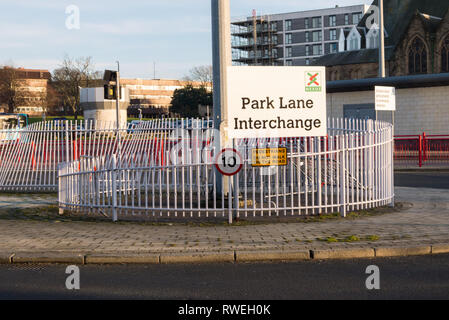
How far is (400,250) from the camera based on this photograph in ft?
25.0

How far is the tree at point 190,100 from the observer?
89.4m

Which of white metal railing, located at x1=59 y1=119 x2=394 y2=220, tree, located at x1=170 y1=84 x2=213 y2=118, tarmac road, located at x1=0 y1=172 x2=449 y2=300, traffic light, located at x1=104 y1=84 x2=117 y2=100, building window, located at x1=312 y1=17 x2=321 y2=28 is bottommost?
tarmac road, located at x1=0 y1=172 x2=449 y2=300

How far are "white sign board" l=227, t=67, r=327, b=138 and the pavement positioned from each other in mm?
1730

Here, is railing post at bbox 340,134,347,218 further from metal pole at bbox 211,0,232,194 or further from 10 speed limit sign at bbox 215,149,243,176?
metal pole at bbox 211,0,232,194

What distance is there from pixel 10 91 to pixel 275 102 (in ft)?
245

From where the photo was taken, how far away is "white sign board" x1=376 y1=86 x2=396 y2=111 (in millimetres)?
19778

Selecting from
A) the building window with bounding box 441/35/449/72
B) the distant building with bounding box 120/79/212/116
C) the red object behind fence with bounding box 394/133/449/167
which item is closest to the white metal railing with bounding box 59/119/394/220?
the red object behind fence with bounding box 394/133/449/167

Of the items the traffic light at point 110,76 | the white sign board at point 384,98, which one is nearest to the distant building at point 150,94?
the traffic light at point 110,76

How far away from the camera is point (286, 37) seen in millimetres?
111688

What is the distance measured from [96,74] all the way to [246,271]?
7659 cm

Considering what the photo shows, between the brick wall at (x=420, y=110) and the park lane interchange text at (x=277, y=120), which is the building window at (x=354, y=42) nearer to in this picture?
the brick wall at (x=420, y=110)

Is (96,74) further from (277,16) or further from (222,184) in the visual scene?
(222,184)

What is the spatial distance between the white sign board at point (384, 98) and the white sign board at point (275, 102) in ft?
32.0
